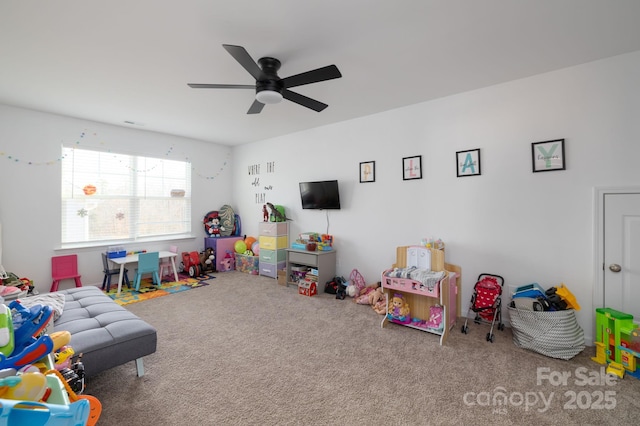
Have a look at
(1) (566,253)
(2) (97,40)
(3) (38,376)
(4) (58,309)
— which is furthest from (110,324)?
(1) (566,253)

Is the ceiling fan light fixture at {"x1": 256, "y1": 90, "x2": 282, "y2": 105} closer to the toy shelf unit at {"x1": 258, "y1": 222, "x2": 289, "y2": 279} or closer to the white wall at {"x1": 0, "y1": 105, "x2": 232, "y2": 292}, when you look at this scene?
the toy shelf unit at {"x1": 258, "y1": 222, "x2": 289, "y2": 279}

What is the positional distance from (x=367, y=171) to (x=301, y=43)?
2283 millimetres

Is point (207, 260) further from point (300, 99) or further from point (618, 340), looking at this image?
point (618, 340)

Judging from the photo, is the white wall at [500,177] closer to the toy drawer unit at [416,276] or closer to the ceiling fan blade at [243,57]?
the toy drawer unit at [416,276]

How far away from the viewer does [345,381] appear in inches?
88.3

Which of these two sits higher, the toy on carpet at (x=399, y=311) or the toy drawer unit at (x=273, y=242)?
the toy drawer unit at (x=273, y=242)

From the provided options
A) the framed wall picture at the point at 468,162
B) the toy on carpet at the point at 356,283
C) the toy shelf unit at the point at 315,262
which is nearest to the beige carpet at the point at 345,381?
the toy on carpet at the point at 356,283

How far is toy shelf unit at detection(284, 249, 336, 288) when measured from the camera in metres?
4.49

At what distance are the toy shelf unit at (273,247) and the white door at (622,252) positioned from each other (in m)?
4.26

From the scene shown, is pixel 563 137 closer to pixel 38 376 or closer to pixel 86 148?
pixel 38 376

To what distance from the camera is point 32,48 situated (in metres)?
2.55

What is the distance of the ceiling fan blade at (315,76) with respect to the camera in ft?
7.39

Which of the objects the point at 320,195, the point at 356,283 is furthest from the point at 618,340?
the point at 320,195

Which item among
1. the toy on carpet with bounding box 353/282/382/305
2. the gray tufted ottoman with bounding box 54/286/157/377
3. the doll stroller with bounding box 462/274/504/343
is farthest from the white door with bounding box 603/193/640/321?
the gray tufted ottoman with bounding box 54/286/157/377
